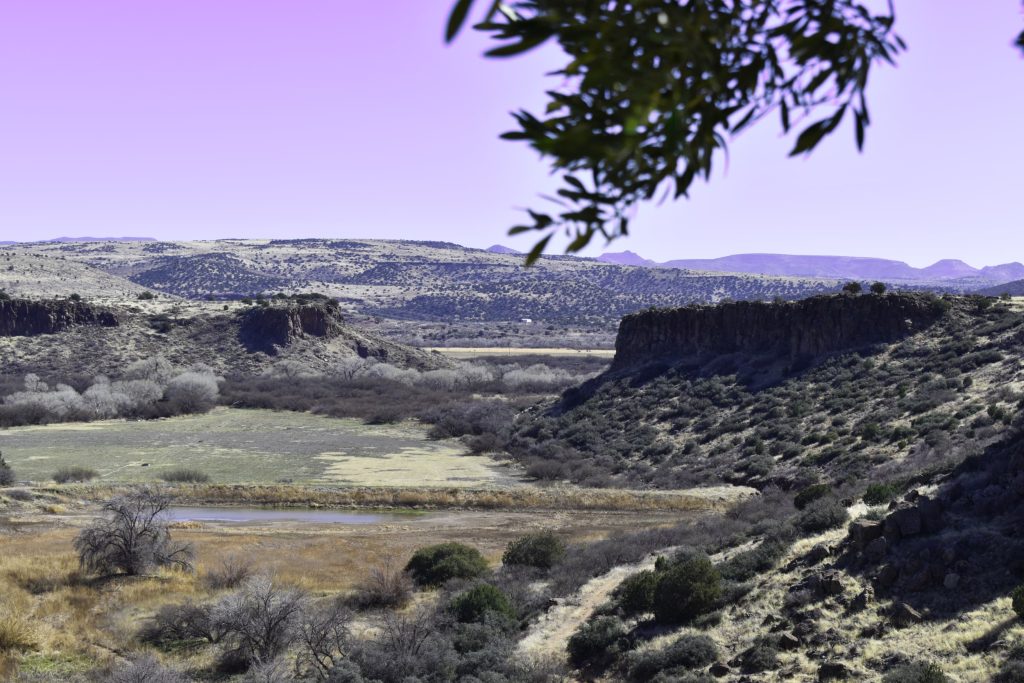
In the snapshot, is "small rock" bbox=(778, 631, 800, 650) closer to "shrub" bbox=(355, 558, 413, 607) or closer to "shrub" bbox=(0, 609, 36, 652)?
"shrub" bbox=(355, 558, 413, 607)

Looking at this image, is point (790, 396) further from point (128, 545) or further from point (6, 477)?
point (6, 477)

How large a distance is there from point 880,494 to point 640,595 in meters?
6.38

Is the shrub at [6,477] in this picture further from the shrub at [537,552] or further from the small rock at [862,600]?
the small rock at [862,600]

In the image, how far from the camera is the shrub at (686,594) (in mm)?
16719

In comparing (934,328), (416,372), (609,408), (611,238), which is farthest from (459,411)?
(611,238)

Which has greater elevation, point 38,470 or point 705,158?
point 705,158

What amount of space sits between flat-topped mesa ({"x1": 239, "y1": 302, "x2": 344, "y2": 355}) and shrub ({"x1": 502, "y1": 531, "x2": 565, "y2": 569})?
6912 centimetres

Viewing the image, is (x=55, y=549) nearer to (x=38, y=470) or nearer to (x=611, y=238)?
(x=38, y=470)

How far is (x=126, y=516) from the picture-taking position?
976 inches

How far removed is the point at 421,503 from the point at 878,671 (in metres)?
28.1

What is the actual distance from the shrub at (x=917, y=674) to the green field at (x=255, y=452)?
31413 millimetres

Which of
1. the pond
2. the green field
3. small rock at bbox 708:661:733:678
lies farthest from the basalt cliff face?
small rock at bbox 708:661:733:678

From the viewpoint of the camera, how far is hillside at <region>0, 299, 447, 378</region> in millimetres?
83250

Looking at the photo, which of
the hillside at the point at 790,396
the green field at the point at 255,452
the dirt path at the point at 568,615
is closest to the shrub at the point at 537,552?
the dirt path at the point at 568,615
